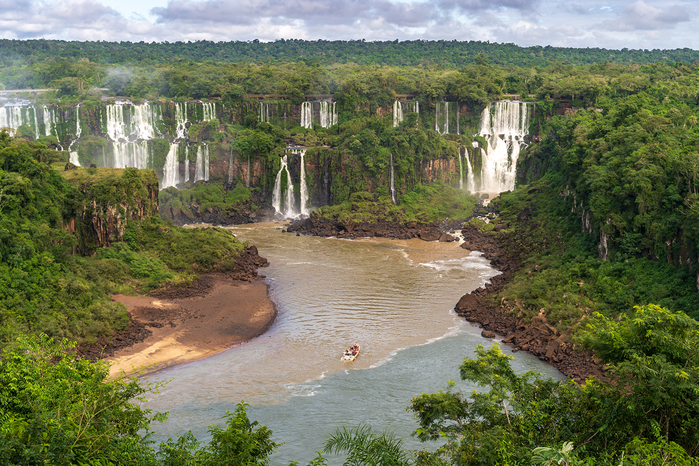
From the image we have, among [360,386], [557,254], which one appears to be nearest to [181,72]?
[557,254]

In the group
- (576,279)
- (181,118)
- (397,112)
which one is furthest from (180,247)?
(397,112)

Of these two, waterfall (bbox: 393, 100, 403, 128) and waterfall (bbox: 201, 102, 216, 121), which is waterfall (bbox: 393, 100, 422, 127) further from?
waterfall (bbox: 201, 102, 216, 121)

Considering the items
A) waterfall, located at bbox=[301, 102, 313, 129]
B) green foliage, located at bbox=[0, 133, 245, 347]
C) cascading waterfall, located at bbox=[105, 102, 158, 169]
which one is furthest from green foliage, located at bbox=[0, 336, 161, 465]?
waterfall, located at bbox=[301, 102, 313, 129]

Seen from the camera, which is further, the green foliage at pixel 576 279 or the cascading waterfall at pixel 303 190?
the cascading waterfall at pixel 303 190

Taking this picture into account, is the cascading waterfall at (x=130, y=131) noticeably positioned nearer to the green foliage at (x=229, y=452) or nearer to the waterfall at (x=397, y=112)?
the waterfall at (x=397, y=112)

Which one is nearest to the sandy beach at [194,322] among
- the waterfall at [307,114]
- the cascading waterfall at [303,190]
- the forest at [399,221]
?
the forest at [399,221]

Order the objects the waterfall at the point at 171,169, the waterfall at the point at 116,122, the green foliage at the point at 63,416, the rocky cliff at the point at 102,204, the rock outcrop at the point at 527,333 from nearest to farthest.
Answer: the green foliage at the point at 63,416
the rock outcrop at the point at 527,333
the rocky cliff at the point at 102,204
the waterfall at the point at 171,169
the waterfall at the point at 116,122
